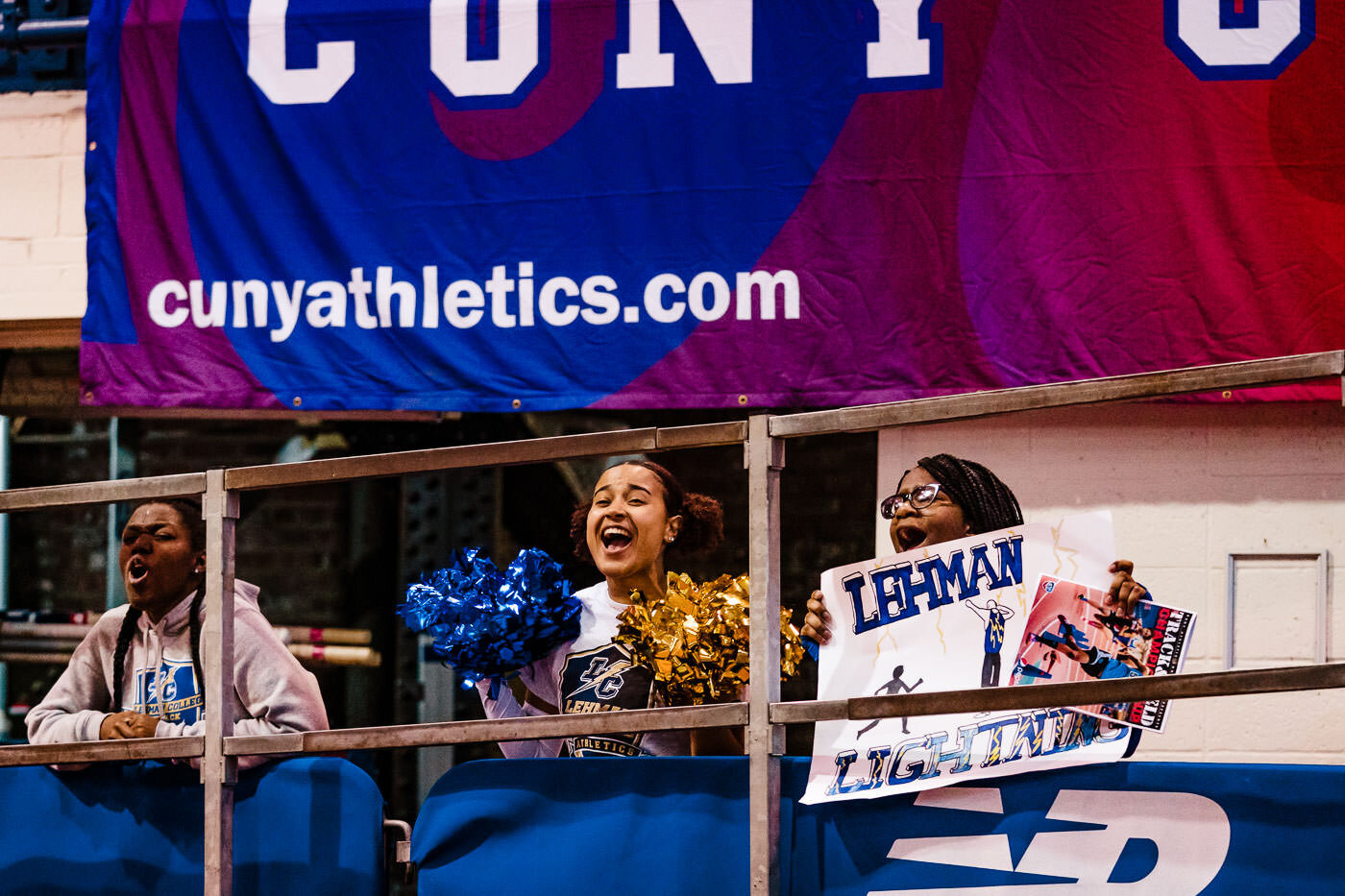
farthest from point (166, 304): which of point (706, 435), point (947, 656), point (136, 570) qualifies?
point (947, 656)

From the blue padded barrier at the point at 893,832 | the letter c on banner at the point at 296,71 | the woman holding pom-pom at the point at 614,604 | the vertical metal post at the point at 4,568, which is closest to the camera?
the blue padded barrier at the point at 893,832

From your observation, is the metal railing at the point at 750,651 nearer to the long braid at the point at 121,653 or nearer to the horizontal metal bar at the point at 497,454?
the horizontal metal bar at the point at 497,454

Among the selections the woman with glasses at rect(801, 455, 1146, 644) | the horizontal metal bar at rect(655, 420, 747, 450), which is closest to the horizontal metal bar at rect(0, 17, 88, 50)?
the horizontal metal bar at rect(655, 420, 747, 450)

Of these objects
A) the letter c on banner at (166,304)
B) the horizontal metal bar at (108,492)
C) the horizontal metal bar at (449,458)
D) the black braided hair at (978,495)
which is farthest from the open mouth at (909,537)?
the letter c on banner at (166,304)

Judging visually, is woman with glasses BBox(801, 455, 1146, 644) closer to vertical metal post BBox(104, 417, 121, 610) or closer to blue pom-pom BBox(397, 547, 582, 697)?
blue pom-pom BBox(397, 547, 582, 697)

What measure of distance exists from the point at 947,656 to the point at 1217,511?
204 cm

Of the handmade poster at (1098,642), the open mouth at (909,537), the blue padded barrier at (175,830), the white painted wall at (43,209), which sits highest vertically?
the white painted wall at (43,209)

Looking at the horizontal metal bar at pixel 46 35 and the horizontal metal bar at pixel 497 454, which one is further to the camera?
the horizontal metal bar at pixel 46 35

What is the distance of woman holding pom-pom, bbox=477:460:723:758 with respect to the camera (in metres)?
3.74

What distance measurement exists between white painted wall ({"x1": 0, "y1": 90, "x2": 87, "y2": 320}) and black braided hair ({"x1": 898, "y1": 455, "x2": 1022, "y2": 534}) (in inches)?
133

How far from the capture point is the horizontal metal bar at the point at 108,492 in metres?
3.64

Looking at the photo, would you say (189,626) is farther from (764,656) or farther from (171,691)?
(764,656)

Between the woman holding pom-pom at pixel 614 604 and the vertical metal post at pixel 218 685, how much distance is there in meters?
0.60

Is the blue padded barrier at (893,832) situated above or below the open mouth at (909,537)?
below
